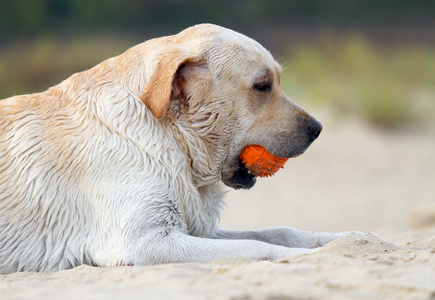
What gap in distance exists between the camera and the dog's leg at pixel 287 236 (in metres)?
4.43

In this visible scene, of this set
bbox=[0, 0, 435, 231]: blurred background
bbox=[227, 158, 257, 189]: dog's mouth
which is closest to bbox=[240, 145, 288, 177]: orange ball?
bbox=[227, 158, 257, 189]: dog's mouth

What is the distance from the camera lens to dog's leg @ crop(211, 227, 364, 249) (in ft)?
14.5

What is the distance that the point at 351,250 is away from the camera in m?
3.51

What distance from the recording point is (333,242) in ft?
11.9

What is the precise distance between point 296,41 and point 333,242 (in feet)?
57.1

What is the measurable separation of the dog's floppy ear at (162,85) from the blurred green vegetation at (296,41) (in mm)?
8699

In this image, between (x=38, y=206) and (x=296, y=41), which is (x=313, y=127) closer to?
(x=38, y=206)

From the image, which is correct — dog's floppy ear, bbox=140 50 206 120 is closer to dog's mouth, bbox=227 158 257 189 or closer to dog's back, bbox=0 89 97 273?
dog's back, bbox=0 89 97 273

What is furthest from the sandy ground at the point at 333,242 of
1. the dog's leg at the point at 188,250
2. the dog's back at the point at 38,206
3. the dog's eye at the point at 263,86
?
the dog's eye at the point at 263,86

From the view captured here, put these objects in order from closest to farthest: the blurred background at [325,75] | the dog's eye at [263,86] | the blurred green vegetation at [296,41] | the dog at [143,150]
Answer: the dog at [143,150]
the dog's eye at [263,86]
the blurred background at [325,75]
the blurred green vegetation at [296,41]

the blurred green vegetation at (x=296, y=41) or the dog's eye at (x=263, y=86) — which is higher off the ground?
the blurred green vegetation at (x=296, y=41)

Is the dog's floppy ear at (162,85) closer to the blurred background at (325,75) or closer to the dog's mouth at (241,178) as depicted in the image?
the dog's mouth at (241,178)

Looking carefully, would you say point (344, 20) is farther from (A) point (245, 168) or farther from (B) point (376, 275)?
(B) point (376, 275)

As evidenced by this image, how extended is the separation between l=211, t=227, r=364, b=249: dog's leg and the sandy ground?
476mm
